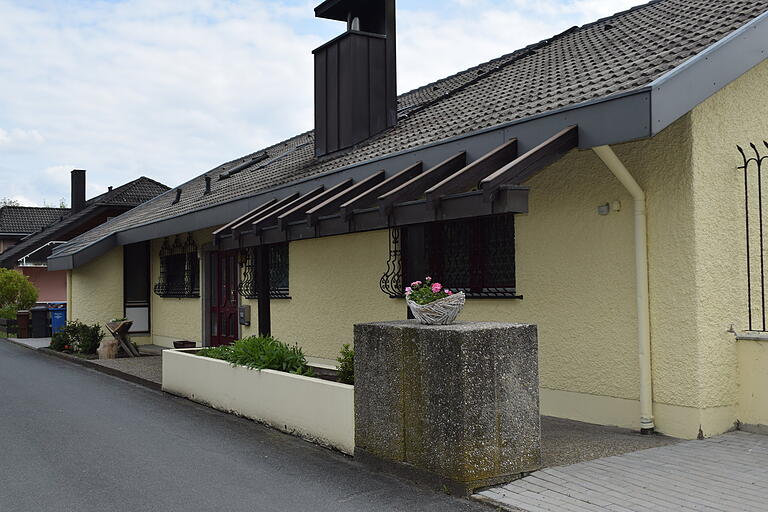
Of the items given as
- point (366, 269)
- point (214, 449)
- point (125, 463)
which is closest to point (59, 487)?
point (125, 463)

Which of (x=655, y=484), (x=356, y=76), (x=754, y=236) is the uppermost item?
(x=356, y=76)

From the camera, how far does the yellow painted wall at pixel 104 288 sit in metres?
18.8

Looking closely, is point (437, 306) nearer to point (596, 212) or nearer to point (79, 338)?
point (596, 212)

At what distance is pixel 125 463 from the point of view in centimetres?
659

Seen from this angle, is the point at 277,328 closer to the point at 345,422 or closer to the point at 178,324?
the point at 178,324

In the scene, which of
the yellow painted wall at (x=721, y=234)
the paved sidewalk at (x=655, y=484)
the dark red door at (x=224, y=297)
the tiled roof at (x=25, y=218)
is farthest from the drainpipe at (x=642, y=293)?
the tiled roof at (x=25, y=218)

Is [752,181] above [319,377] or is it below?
above

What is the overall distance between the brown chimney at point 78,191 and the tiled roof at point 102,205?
4.99ft

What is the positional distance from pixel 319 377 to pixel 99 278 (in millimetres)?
12779

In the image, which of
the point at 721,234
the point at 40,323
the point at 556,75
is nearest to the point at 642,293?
the point at 721,234

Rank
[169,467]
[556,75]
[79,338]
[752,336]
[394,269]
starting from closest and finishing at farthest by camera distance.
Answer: [169,467]
[752,336]
[556,75]
[394,269]
[79,338]

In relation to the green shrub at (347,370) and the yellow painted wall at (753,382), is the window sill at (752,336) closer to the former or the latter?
the yellow painted wall at (753,382)

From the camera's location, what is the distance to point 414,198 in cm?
713

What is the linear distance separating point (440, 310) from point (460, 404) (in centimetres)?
86
